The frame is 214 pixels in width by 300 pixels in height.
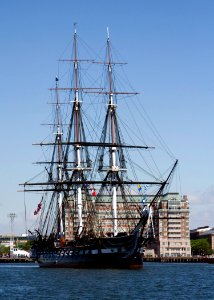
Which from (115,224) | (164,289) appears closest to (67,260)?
(115,224)

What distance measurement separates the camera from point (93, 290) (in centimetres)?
8800

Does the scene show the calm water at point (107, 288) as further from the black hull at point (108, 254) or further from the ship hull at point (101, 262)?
the ship hull at point (101, 262)

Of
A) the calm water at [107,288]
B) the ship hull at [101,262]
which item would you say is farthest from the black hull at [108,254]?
the calm water at [107,288]

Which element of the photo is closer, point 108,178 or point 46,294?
point 46,294

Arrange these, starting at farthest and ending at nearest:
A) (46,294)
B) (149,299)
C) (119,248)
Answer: (119,248)
(46,294)
(149,299)

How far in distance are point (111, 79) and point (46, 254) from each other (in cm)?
3862

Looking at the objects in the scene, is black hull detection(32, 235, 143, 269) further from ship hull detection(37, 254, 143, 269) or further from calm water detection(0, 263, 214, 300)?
calm water detection(0, 263, 214, 300)

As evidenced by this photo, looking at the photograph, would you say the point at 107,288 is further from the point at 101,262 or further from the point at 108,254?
the point at 101,262

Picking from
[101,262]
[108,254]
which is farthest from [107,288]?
[101,262]

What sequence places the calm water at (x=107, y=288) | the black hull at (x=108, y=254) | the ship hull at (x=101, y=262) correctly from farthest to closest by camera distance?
the ship hull at (x=101, y=262), the black hull at (x=108, y=254), the calm water at (x=107, y=288)

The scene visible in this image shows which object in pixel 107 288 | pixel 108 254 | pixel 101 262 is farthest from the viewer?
pixel 101 262

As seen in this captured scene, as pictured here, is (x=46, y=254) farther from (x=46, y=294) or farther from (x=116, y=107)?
(x=46, y=294)

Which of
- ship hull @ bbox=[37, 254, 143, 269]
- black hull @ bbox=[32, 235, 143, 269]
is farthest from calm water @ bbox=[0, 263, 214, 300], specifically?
ship hull @ bbox=[37, 254, 143, 269]

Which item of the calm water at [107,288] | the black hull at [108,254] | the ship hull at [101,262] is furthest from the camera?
the ship hull at [101,262]
